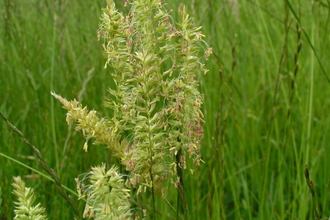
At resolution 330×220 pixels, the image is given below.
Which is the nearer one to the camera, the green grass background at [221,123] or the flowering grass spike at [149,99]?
the flowering grass spike at [149,99]

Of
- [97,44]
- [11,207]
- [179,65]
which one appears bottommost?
[11,207]

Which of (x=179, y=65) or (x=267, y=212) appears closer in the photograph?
(x=179, y=65)

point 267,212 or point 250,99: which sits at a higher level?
point 250,99

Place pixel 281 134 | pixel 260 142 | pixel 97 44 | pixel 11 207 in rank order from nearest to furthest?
1. pixel 11 207
2. pixel 260 142
3. pixel 281 134
4. pixel 97 44

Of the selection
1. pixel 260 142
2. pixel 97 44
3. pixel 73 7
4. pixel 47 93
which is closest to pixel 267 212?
pixel 260 142

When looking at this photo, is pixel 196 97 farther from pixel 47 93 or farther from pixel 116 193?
pixel 47 93

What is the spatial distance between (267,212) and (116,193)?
4.29 ft

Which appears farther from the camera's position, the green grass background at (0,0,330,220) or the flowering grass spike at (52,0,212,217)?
the green grass background at (0,0,330,220)

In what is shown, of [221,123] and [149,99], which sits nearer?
[149,99]

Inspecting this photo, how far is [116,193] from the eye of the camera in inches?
27.7

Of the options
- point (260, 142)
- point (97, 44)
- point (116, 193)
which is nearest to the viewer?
point (116, 193)

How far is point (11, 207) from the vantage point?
5.51 feet

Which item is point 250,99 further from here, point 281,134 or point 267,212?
point 267,212

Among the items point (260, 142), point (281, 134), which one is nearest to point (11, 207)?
point (260, 142)
